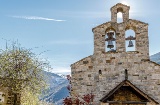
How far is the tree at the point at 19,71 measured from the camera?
73.0 feet

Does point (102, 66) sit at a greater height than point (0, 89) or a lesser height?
greater

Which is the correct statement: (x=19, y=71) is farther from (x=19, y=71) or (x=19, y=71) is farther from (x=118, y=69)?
(x=118, y=69)

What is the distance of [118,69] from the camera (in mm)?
20781

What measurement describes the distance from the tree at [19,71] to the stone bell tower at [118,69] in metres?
3.31

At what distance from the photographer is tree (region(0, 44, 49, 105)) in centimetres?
2225

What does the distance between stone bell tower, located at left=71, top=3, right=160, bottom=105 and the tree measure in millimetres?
3306

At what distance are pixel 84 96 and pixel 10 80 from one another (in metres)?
5.45

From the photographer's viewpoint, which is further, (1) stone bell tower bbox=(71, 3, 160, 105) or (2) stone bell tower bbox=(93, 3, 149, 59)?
(2) stone bell tower bbox=(93, 3, 149, 59)

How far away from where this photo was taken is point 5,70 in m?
22.5

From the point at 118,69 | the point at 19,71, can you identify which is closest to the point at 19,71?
the point at 19,71

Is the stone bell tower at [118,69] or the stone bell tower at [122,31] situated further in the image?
the stone bell tower at [122,31]

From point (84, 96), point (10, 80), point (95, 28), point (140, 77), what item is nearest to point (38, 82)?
point (10, 80)

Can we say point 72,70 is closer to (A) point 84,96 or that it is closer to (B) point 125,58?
Answer: (A) point 84,96

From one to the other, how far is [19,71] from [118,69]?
268 inches
